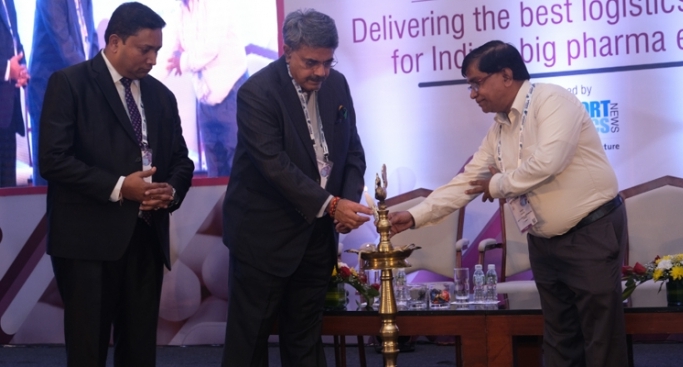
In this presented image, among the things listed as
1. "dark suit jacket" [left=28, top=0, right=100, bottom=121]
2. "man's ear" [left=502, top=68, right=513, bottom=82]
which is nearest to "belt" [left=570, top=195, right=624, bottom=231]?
"man's ear" [left=502, top=68, right=513, bottom=82]

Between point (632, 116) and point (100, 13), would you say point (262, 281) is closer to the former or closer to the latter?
point (632, 116)

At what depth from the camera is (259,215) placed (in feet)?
11.0

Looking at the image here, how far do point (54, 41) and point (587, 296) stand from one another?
4546 mm

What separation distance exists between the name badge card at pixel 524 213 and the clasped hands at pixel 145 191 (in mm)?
1396

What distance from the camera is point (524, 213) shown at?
11.0 feet

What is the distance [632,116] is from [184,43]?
3113 millimetres

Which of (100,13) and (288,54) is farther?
(100,13)

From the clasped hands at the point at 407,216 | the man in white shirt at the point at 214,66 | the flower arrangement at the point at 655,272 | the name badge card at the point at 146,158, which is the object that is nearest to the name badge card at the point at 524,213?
the clasped hands at the point at 407,216

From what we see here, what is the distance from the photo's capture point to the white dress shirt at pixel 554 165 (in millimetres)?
3211

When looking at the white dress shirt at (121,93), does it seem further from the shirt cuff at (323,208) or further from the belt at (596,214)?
the belt at (596,214)

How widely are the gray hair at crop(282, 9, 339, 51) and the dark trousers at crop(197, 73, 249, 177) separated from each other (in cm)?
282

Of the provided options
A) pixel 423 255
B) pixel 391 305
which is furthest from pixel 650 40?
pixel 391 305

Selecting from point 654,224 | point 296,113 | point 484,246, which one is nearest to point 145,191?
point 296,113

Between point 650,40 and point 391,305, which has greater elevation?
point 650,40
